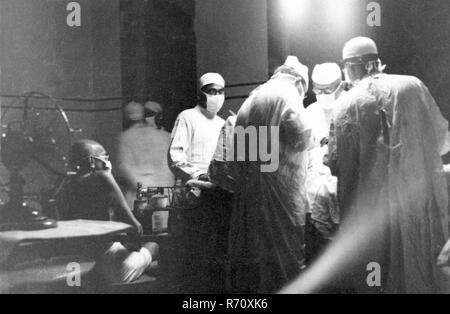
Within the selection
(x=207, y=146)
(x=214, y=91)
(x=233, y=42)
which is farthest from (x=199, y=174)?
(x=233, y=42)

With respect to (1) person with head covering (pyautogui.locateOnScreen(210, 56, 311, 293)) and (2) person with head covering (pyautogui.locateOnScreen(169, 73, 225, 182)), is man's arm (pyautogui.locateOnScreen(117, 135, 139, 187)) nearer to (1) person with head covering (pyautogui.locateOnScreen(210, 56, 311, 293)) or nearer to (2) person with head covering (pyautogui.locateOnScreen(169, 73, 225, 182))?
(2) person with head covering (pyautogui.locateOnScreen(169, 73, 225, 182))

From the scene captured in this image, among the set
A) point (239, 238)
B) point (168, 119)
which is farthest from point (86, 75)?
point (239, 238)

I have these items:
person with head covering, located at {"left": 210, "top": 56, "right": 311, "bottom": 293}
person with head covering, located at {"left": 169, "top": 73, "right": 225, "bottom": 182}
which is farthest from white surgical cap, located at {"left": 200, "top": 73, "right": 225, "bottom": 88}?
person with head covering, located at {"left": 210, "top": 56, "right": 311, "bottom": 293}

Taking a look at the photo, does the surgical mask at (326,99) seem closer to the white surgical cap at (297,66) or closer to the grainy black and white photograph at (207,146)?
the grainy black and white photograph at (207,146)

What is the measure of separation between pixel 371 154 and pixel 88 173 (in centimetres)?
166

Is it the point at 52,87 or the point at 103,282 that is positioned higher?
the point at 52,87

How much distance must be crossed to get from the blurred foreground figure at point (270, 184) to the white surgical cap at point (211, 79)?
0.68 feet

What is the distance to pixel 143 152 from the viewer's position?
139 inches

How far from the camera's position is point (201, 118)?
3.51 meters

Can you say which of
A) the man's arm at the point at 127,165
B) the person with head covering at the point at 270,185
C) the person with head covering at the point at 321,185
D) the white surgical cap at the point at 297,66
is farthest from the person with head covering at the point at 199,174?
the person with head covering at the point at 321,185

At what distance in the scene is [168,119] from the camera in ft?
11.5

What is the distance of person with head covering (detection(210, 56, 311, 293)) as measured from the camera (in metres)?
3.40
